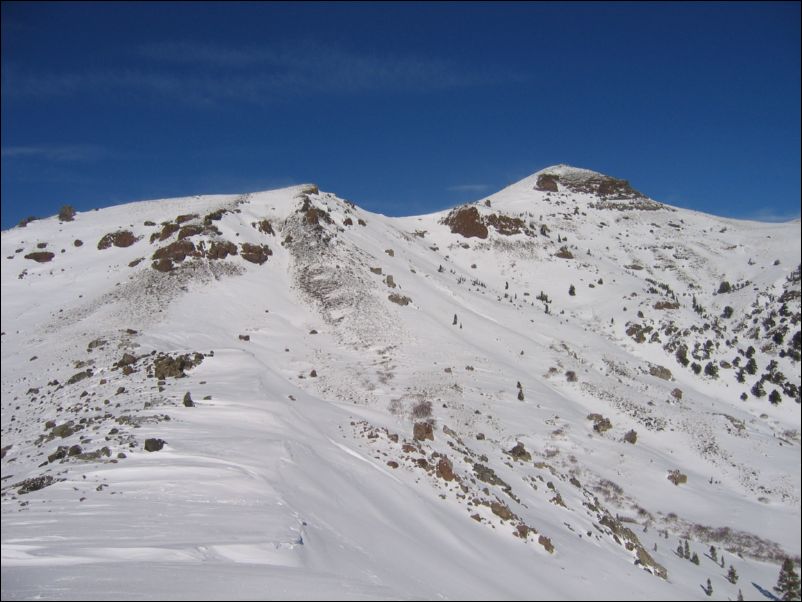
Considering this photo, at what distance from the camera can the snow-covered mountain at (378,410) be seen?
9.84 m

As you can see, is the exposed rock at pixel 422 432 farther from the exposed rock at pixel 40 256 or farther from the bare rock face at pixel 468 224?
the bare rock face at pixel 468 224

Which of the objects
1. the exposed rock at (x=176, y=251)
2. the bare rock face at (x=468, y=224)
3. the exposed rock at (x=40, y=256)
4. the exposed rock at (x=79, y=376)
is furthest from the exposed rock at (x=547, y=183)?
the exposed rock at (x=79, y=376)

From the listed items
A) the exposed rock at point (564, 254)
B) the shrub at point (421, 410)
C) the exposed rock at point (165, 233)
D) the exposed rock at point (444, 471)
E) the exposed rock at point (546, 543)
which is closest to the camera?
the exposed rock at point (546, 543)

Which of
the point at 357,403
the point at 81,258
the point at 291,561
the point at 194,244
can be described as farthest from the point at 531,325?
the point at 291,561

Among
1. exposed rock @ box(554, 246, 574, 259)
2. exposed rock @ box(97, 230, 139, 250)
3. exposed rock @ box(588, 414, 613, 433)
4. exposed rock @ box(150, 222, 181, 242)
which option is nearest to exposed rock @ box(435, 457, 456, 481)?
exposed rock @ box(588, 414, 613, 433)

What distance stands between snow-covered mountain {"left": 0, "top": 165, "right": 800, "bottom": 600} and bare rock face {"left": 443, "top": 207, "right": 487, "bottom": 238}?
1.11ft

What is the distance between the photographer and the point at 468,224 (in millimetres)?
70938

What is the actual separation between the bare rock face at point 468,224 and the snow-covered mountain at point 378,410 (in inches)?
13.3

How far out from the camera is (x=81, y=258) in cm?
4075

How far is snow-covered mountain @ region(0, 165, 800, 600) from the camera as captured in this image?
984 centimetres

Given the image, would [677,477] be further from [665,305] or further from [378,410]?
[665,305]

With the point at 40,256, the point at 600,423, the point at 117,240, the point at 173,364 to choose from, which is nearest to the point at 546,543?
the point at 173,364

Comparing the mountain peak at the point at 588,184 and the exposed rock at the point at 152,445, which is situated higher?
the mountain peak at the point at 588,184

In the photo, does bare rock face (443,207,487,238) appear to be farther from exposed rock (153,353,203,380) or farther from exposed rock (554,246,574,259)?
exposed rock (153,353,203,380)
